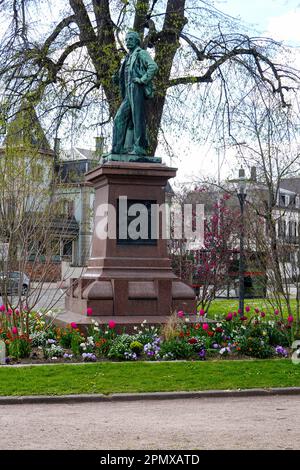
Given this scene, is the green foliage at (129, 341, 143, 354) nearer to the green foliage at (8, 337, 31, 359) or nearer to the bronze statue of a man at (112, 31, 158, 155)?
the green foliage at (8, 337, 31, 359)

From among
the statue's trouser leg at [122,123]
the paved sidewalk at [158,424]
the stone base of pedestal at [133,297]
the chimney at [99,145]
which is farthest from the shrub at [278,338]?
the chimney at [99,145]

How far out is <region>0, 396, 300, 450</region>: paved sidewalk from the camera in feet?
23.1

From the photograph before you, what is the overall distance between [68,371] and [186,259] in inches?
508

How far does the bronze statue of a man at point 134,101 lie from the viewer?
1547 cm

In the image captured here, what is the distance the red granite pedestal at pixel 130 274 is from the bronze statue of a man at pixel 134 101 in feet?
2.48

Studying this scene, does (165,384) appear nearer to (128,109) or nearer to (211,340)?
(211,340)

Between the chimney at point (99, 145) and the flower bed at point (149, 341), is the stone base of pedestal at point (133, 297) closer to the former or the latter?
the flower bed at point (149, 341)

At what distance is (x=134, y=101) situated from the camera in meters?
15.5

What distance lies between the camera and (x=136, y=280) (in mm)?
14516

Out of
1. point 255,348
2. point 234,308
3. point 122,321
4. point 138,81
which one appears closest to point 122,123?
point 138,81

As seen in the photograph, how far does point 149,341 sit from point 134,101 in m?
5.14

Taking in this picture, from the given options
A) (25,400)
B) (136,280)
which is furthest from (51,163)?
(25,400)

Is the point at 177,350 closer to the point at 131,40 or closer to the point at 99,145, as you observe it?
the point at 131,40

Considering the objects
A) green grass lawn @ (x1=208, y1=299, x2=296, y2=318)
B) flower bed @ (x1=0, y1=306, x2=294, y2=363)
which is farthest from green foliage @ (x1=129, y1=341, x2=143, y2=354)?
green grass lawn @ (x1=208, y1=299, x2=296, y2=318)
